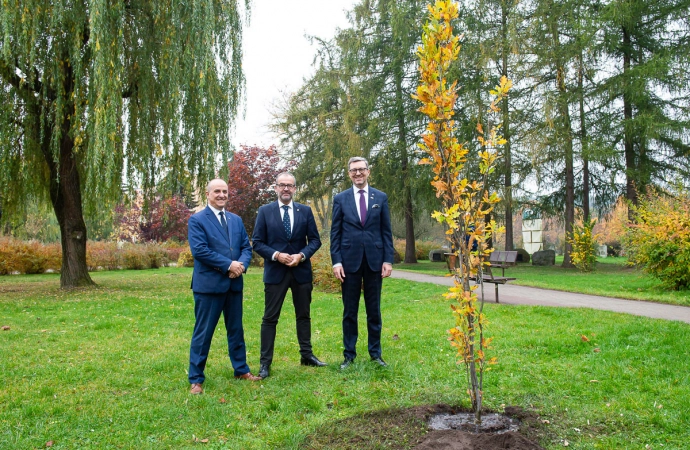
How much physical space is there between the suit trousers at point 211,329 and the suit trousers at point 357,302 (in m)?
1.05

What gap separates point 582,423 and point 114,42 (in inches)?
422

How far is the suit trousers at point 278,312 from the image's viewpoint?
490 cm

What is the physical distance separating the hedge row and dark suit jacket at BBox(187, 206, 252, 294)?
1918cm

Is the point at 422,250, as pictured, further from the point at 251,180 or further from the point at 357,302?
the point at 357,302

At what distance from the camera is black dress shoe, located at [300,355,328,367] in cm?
506

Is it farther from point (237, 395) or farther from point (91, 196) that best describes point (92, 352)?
point (91, 196)

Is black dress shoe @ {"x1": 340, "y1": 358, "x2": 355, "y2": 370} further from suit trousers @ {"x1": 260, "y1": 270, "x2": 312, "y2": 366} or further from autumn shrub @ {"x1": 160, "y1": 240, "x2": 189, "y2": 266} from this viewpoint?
autumn shrub @ {"x1": 160, "y1": 240, "x2": 189, "y2": 266}

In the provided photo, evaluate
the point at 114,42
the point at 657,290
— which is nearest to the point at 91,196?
the point at 114,42

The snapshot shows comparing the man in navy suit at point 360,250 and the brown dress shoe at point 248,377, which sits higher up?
the man in navy suit at point 360,250

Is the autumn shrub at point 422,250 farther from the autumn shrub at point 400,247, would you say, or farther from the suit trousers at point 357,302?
the suit trousers at point 357,302

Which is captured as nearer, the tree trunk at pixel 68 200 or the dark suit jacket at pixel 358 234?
the dark suit jacket at pixel 358 234

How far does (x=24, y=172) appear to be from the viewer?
11102 millimetres

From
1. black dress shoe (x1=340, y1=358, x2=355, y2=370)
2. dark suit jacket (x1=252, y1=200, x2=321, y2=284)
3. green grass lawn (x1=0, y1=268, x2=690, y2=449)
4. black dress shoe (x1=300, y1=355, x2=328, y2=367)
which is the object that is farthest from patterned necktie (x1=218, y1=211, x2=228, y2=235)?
black dress shoe (x1=340, y1=358, x2=355, y2=370)

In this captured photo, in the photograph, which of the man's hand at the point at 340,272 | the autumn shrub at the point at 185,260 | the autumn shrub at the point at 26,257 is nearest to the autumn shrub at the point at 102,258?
the autumn shrub at the point at 26,257
